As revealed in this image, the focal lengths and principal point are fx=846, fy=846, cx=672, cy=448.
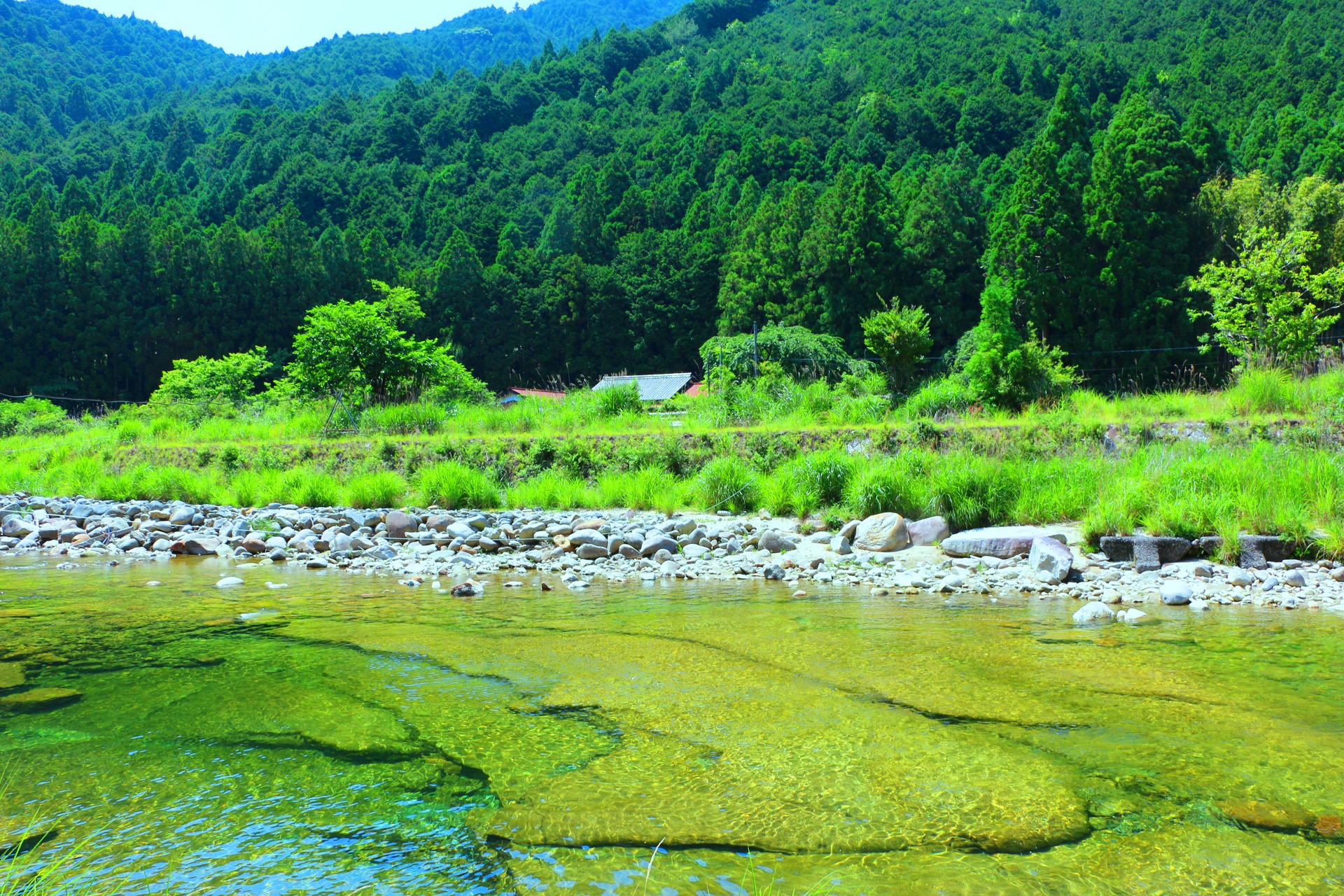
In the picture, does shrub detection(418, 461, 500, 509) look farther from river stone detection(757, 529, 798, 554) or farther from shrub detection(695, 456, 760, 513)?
river stone detection(757, 529, 798, 554)

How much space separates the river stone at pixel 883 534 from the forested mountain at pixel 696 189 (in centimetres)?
2300

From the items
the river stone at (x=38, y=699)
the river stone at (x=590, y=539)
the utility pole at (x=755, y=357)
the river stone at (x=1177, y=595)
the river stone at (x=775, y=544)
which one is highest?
the utility pole at (x=755, y=357)

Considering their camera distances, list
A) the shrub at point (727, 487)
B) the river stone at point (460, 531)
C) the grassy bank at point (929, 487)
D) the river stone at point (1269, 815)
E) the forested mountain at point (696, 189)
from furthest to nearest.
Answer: the forested mountain at point (696, 189)
the shrub at point (727, 487)
the river stone at point (460, 531)
the grassy bank at point (929, 487)
the river stone at point (1269, 815)

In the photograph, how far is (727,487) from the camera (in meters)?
10.5

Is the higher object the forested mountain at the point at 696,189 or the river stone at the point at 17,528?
the forested mountain at the point at 696,189

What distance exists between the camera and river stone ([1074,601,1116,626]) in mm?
5203

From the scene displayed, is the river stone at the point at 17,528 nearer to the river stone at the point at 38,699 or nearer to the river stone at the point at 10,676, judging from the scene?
the river stone at the point at 10,676

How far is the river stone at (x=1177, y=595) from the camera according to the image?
5648 millimetres

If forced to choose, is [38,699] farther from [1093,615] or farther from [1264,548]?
[1264,548]

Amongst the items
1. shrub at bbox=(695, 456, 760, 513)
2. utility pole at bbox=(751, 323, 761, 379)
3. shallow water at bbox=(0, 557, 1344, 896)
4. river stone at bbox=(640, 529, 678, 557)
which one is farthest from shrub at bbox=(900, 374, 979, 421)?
utility pole at bbox=(751, 323, 761, 379)

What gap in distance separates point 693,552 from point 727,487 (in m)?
2.41

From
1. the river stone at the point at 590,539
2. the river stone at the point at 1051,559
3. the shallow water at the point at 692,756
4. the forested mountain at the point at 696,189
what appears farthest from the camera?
the forested mountain at the point at 696,189

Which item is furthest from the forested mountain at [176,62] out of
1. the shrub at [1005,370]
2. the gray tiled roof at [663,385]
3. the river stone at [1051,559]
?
the river stone at [1051,559]

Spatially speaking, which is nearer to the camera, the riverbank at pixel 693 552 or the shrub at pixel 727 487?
the riverbank at pixel 693 552
